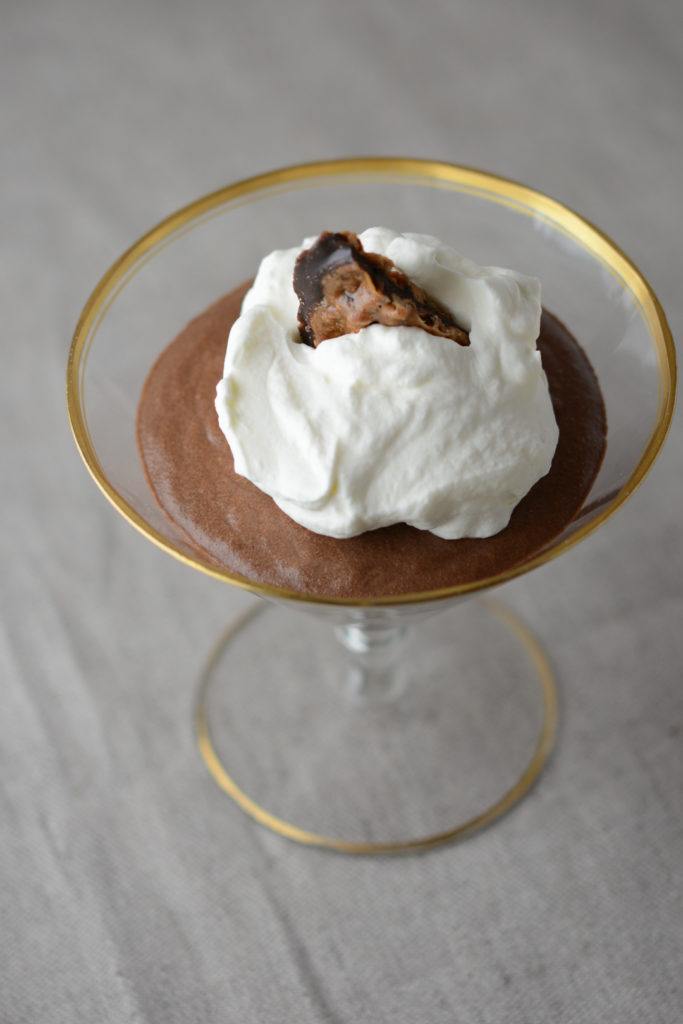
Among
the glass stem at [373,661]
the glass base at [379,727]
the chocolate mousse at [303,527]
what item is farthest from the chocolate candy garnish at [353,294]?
the glass base at [379,727]

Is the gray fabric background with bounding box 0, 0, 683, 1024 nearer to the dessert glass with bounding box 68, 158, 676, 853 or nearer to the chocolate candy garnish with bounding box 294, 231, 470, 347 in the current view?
the dessert glass with bounding box 68, 158, 676, 853

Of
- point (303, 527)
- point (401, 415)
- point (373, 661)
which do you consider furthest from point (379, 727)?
point (401, 415)

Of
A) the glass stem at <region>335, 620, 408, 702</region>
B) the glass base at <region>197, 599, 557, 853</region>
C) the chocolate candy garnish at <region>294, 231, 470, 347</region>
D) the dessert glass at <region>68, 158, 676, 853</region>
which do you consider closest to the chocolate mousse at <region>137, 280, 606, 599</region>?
the dessert glass at <region>68, 158, 676, 853</region>

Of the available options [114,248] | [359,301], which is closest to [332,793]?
[359,301]

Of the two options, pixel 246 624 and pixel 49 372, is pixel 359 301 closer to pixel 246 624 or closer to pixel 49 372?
pixel 246 624

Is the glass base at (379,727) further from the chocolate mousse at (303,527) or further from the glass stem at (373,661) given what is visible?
the chocolate mousse at (303,527)

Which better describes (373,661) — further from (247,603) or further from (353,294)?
(353,294)
